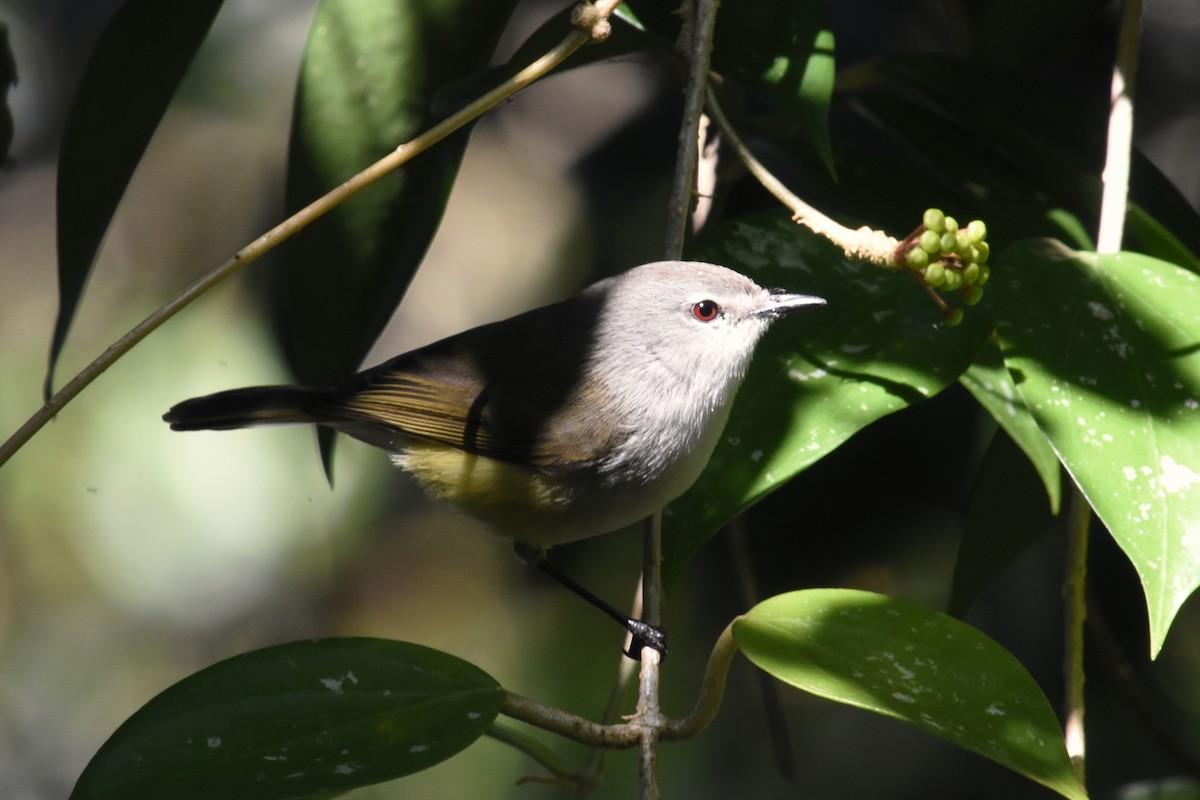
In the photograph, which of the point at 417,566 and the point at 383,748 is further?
the point at 417,566

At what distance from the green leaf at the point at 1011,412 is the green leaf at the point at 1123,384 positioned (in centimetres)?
19

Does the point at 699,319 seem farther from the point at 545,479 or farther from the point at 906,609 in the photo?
the point at 906,609

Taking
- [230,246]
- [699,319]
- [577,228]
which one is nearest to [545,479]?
[699,319]

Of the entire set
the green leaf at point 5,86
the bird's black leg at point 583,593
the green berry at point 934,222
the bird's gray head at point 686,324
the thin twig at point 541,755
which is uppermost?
the green leaf at point 5,86

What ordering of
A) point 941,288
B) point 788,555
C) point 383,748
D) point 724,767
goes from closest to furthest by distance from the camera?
point 383,748
point 941,288
point 788,555
point 724,767

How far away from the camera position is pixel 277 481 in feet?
14.4

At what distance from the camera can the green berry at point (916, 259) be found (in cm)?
164

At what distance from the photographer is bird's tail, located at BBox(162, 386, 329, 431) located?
2363 millimetres

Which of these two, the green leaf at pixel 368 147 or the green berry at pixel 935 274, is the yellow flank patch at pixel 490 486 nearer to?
the green leaf at pixel 368 147

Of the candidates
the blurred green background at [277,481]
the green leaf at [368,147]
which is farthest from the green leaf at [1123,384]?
the blurred green background at [277,481]

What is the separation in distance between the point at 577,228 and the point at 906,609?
2.58 meters

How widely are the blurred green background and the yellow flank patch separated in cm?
107

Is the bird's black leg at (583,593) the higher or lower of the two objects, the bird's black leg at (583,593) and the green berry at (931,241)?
the lower

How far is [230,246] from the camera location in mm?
4555
